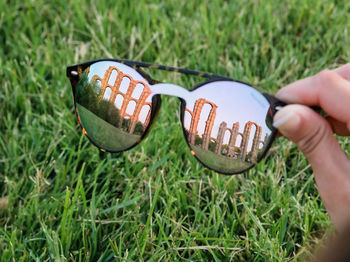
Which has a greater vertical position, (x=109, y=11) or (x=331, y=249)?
(x=331, y=249)

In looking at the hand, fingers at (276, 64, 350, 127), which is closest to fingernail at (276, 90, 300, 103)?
fingers at (276, 64, 350, 127)

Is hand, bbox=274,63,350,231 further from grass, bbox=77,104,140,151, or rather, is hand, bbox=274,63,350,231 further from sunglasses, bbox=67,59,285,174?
grass, bbox=77,104,140,151

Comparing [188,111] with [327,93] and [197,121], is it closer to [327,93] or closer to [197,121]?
[197,121]

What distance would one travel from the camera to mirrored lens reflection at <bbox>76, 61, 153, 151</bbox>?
5.24 feet

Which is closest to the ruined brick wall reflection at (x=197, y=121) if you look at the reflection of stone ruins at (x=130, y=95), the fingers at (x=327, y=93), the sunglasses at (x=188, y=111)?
the sunglasses at (x=188, y=111)

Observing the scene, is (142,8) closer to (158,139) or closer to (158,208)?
(158,139)

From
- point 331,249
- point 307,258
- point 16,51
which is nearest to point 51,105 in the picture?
point 16,51

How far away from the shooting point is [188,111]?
155 cm

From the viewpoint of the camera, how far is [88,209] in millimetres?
1637

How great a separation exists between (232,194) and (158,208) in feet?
0.95

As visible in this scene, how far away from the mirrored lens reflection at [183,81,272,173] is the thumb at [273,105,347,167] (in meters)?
0.22

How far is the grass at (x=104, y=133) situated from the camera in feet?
5.37

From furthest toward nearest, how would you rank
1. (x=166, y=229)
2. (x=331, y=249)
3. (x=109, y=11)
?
(x=109, y=11) < (x=166, y=229) < (x=331, y=249)

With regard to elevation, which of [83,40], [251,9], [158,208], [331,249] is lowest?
[158,208]
